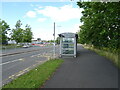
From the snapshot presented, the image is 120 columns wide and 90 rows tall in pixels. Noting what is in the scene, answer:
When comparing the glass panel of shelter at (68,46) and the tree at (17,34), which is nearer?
the glass panel of shelter at (68,46)

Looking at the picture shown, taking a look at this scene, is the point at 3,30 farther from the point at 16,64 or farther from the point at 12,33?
the point at 16,64

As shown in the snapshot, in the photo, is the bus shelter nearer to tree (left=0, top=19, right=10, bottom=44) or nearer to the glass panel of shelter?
the glass panel of shelter

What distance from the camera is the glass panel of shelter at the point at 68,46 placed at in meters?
18.9

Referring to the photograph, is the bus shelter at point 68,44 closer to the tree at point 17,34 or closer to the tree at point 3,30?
the tree at point 3,30

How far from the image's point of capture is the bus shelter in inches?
739

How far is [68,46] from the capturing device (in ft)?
62.4

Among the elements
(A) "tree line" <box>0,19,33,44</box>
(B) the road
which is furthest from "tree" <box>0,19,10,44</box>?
(B) the road

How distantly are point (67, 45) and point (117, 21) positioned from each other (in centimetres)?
1013

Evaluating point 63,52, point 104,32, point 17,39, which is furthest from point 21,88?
point 17,39

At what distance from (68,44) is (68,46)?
27 cm

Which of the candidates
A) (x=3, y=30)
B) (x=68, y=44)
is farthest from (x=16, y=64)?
(x=3, y=30)

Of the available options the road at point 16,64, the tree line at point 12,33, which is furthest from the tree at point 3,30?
the road at point 16,64

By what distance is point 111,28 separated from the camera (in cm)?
1114

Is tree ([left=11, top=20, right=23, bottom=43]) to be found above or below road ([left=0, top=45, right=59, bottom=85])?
above
